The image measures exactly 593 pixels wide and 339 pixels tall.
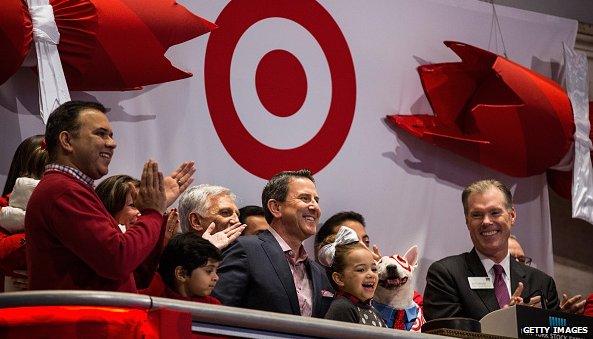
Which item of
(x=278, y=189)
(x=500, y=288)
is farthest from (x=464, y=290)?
(x=278, y=189)

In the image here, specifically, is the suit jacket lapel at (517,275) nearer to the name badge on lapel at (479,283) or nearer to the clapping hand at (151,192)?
the name badge on lapel at (479,283)

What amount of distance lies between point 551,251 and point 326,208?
5.10ft

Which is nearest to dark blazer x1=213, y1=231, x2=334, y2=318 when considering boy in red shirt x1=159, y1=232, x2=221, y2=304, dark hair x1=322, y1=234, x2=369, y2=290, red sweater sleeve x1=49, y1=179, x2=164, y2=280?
dark hair x1=322, y1=234, x2=369, y2=290

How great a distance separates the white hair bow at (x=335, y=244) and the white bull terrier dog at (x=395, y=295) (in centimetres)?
17

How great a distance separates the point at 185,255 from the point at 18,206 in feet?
2.07

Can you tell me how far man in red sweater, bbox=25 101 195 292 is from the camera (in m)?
3.14

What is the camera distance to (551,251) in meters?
6.51

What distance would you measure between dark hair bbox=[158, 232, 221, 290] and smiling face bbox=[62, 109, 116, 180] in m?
0.56

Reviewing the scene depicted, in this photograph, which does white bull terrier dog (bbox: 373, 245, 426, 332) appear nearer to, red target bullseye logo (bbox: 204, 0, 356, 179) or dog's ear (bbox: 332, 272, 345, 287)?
dog's ear (bbox: 332, 272, 345, 287)

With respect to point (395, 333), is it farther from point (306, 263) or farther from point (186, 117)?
point (186, 117)

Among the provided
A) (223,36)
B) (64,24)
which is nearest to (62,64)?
(64,24)

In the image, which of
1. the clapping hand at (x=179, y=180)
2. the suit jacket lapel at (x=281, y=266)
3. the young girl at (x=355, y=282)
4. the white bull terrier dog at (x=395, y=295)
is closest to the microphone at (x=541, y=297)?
the white bull terrier dog at (x=395, y=295)

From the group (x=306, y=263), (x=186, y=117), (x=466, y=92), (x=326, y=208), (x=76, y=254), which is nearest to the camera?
(x=76, y=254)

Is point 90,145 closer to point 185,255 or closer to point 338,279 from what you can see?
point 185,255
